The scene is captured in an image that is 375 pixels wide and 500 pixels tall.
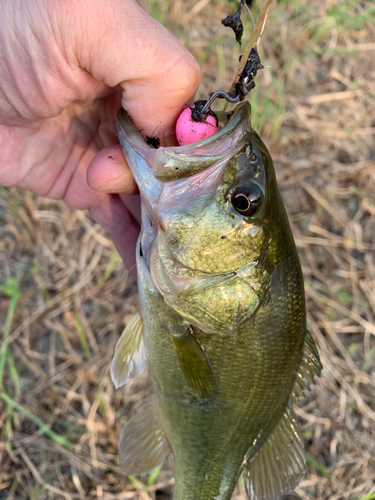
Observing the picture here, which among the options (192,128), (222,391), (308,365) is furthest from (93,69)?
(308,365)

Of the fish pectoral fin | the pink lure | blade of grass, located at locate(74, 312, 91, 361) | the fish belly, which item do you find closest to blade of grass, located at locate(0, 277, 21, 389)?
blade of grass, located at locate(74, 312, 91, 361)

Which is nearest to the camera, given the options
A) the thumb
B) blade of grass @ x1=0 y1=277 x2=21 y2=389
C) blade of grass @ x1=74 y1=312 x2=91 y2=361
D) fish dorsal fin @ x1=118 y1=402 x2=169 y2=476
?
the thumb

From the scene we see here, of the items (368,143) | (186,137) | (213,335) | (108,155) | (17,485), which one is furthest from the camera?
(368,143)

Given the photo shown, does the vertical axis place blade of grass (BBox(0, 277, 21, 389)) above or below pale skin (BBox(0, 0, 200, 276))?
below

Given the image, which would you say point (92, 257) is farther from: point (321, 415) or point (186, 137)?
point (321, 415)

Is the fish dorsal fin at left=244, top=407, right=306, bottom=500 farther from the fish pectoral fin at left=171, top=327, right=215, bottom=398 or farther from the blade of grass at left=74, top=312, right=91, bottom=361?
the blade of grass at left=74, top=312, right=91, bottom=361

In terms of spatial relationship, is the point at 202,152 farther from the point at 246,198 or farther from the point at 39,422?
the point at 39,422

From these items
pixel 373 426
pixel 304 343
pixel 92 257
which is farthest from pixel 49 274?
pixel 373 426
